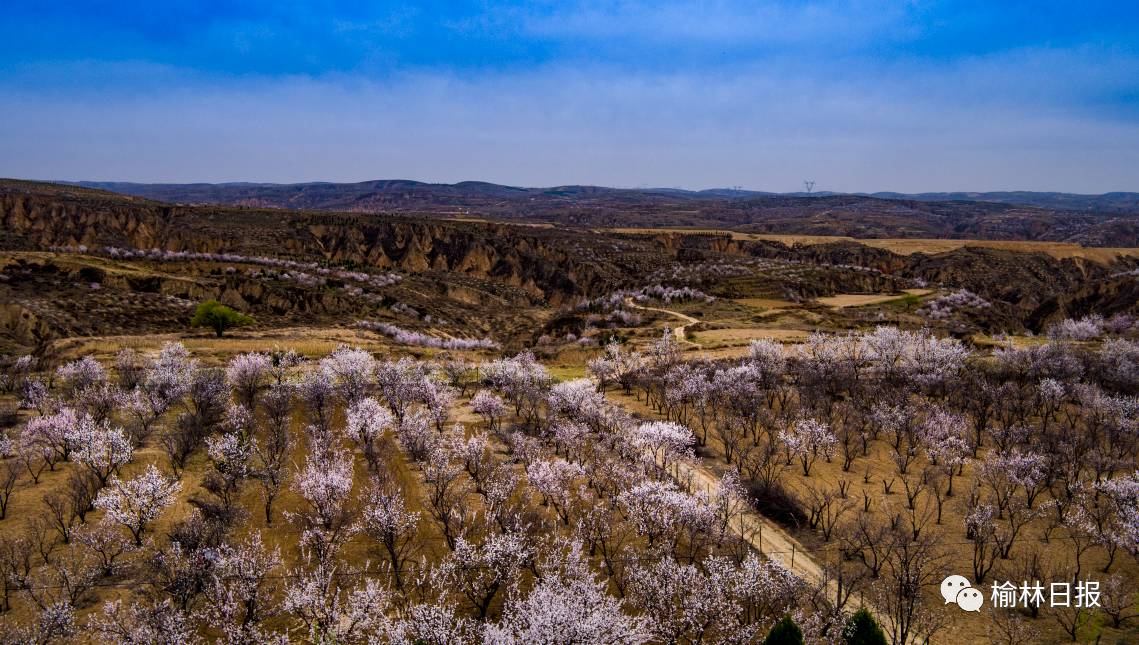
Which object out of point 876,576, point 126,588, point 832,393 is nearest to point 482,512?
point 126,588

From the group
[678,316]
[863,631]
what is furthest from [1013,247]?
[863,631]

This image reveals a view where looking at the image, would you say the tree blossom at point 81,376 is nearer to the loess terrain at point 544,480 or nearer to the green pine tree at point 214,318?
the loess terrain at point 544,480

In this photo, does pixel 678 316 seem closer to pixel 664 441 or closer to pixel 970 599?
pixel 664 441

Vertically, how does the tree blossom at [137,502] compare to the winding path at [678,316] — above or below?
above

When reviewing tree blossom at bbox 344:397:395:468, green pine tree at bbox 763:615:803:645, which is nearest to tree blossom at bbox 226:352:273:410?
tree blossom at bbox 344:397:395:468

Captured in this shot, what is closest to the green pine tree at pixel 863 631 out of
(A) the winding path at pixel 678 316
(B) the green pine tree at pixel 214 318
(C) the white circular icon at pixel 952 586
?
(C) the white circular icon at pixel 952 586

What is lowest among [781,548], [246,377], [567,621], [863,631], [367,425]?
[781,548]

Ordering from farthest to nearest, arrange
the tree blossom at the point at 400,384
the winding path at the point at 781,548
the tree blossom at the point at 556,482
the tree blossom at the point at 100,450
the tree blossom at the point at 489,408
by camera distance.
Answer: the tree blossom at the point at 489,408 < the tree blossom at the point at 400,384 < the tree blossom at the point at 556,482 < the tree blossom at the point at 100,450 < the winding path at the point at 781,548

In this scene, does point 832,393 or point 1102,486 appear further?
point 832,393

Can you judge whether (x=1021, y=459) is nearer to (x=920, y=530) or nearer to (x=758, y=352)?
(x=920, y=530)
